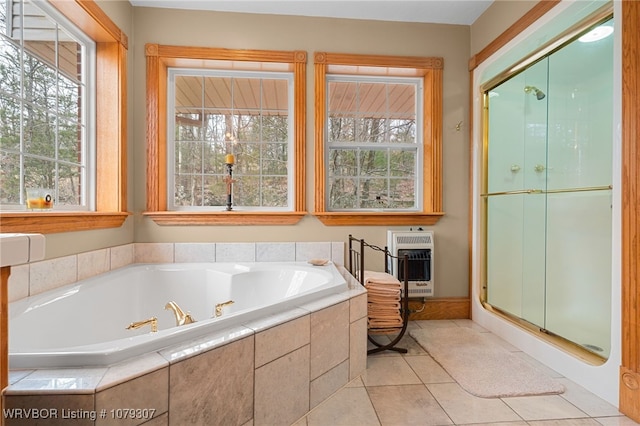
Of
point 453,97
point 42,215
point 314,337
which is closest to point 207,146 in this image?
point 42,215

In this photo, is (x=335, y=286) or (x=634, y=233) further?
(x=335, y=286)

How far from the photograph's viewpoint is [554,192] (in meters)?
2.29

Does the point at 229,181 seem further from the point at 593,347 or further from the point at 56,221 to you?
the point at 593,347

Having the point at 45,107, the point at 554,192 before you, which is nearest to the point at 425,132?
the point at 554,192

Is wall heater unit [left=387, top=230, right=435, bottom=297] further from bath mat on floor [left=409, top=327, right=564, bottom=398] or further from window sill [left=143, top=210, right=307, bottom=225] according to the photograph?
window sill [left=143, top=210, right=307, bottom=225]

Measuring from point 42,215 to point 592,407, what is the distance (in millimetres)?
2746

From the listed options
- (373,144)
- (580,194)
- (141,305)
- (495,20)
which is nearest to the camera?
(141,305)

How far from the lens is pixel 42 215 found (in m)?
1.64

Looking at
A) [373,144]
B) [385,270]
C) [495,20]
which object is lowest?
[385,270]

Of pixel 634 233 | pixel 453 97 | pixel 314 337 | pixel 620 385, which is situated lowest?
pixel 620 385

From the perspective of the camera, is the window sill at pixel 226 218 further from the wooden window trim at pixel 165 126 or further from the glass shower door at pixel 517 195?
the glass shower door at pixel 517 195

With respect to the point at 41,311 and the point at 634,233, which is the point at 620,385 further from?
the point at 41,311

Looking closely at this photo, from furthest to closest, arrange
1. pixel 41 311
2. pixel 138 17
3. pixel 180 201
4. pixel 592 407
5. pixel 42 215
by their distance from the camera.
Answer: pixel 180 201
pixel 138 17
pixel 42 215
pixel 592 407
pixel 41 311

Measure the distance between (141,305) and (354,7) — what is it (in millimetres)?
2610
